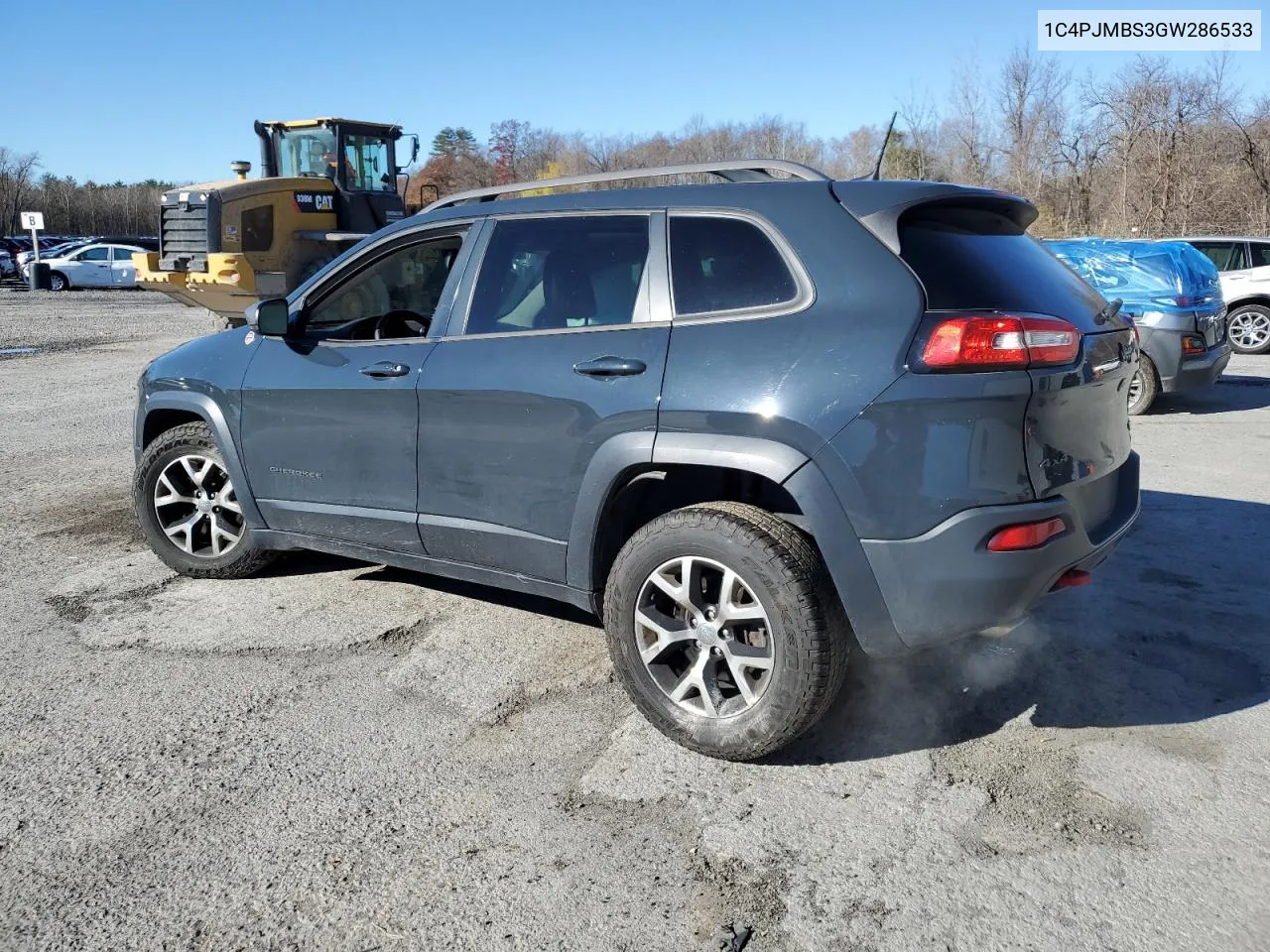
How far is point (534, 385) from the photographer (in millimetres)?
3773

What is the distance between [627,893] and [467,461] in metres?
1.84

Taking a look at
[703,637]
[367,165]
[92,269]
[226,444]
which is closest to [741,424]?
[703,637]

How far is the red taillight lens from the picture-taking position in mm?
3049

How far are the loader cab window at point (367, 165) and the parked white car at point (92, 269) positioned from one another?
2372 cm


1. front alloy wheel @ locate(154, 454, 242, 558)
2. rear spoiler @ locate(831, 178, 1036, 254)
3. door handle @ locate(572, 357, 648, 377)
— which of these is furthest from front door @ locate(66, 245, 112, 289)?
rear spoiler @ locate(831, 178, 1036, 254)

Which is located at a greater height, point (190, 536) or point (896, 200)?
point (896, 200)

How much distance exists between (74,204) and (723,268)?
249ft

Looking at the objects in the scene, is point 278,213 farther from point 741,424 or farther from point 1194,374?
point 741,424

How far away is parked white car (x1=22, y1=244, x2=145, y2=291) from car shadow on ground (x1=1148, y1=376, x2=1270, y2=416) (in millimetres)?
34719

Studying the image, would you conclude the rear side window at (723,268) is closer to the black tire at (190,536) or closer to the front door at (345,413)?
the front door at (345,413)

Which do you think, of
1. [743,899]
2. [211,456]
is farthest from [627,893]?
[211,456]

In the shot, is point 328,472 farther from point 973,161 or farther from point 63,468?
point 973,161

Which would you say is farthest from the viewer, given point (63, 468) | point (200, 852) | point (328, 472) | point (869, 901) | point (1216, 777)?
point (63, 468)

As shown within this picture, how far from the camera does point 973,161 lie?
1375 inches
